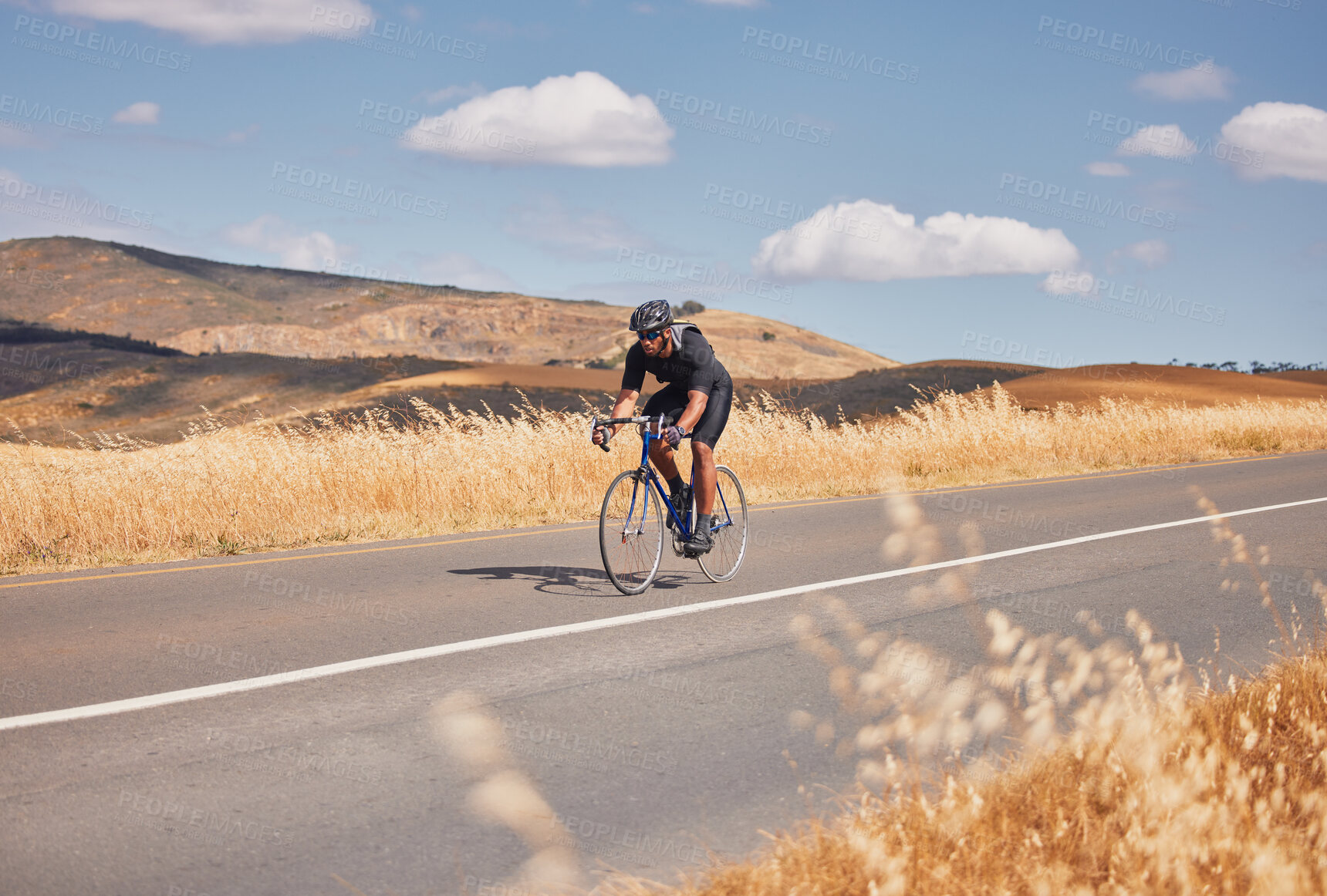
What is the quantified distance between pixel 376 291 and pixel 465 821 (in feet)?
664

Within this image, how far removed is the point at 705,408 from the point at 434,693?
11.6ft

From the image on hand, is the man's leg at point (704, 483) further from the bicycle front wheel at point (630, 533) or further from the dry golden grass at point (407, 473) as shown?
the dry golden grass at point (407, 473)

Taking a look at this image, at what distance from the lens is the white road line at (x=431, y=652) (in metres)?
5.13

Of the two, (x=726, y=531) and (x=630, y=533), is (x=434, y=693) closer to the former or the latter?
(x=630, y=533)

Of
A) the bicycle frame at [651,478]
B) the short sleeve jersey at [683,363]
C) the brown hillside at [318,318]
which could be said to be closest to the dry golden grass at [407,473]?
the bicycle frame at [651,478]

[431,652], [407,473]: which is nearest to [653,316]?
[431,652]

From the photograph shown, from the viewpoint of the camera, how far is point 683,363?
7965mm

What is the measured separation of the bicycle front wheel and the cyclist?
0.22 m

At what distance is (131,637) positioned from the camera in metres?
6.54

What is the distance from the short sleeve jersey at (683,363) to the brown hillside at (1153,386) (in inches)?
1372

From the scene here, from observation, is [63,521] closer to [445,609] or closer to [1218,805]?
[445,609]

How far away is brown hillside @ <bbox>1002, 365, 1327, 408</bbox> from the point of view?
46281 millimetres

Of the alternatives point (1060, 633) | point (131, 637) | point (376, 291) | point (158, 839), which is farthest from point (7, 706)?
point (376, 291)

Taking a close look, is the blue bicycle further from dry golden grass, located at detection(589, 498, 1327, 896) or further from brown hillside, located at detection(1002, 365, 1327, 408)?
brown hillside, located at detection(1002, 365, 1327, 408)
